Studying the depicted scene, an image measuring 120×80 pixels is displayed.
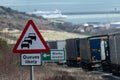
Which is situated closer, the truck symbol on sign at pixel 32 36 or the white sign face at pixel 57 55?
the truck symbol on sign at pixel 32 36

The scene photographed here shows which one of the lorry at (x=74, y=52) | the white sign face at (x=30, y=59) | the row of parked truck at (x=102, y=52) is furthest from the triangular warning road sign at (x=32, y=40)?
the lorry at (x=74, y=52)

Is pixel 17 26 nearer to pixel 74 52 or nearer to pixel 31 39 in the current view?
pixel 74 52

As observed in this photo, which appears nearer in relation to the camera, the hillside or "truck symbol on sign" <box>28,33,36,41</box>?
"truck symbol on sign" <box>28,33,36,41</box>

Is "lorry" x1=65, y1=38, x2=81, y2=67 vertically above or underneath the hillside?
underneath

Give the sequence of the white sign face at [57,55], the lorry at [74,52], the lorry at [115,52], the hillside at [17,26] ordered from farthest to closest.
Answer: the hillside at [17,26], the lorry at [74,52], the lorry at [115,52], the white sign face at [57,55]

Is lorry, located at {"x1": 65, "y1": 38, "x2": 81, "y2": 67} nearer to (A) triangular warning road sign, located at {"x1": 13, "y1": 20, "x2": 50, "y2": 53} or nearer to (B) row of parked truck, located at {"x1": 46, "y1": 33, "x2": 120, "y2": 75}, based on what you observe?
(B) row of parked truck, located at {"x1": 46, "y1": 33, "x2": 120, "y2": 75}

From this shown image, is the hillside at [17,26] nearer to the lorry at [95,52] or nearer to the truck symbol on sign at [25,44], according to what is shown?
the lorry at [95,52]

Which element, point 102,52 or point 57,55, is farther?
point 102,52

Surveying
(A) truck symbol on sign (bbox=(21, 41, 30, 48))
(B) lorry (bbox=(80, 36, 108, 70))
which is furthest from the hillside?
(A) truck symbol on sign (bbox=(21, 41, 30, 48))

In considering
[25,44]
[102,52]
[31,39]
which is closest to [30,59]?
[25,44]

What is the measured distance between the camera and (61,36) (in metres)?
131

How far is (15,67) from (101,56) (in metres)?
22.7

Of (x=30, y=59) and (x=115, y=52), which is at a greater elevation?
(x=115, y=52)

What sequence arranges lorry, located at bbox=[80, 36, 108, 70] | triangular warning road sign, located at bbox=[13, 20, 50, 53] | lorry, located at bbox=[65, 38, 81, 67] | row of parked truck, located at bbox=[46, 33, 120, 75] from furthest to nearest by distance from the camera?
lorry, located at bbox=[65, 38, 81, 67] < lorry, located at bbox=[80, 36, 108, 70] < row of parked truck, located at bbox=[46, 33, 120, 75] < triangular warning road sign, located at bbox=[13, 20, 50, 53]
